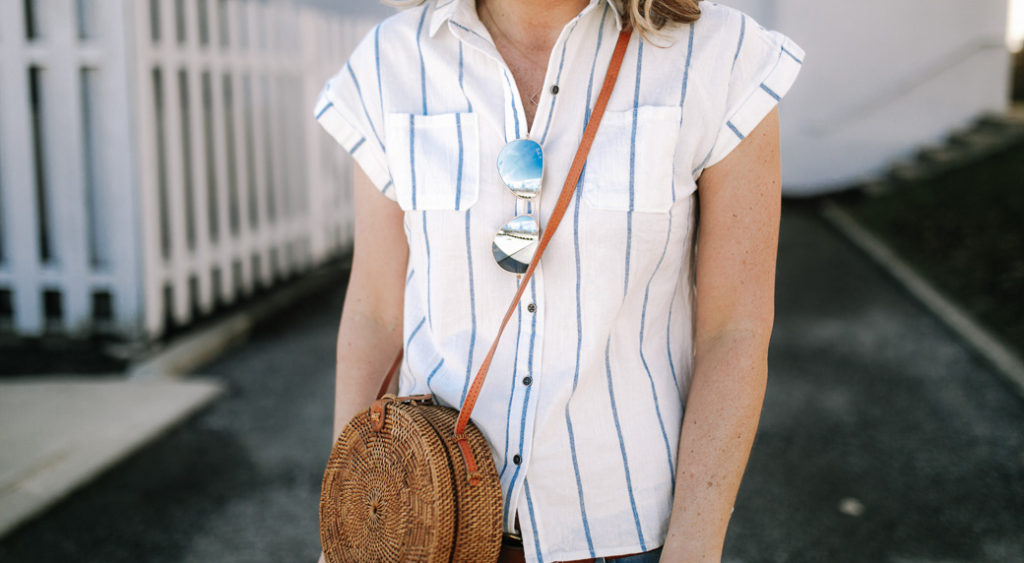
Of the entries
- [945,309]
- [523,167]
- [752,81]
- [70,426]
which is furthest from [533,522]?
[945,309]

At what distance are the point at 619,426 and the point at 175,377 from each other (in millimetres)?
4208

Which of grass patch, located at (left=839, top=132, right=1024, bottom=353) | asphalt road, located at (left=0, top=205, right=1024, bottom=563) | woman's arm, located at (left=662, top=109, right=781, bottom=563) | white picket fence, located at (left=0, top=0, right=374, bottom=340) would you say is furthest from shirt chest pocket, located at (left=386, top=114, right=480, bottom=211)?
grass patch, located at (left=839, top=132, right=1024, bottom=353)

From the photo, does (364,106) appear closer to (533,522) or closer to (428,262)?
(428,262)

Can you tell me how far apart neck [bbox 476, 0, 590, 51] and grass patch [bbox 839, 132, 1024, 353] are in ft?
16.6

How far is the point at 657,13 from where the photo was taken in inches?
53.7

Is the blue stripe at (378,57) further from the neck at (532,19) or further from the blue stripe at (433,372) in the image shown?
the blue stripe at (433,372)

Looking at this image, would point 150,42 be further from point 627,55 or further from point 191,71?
point 627,55

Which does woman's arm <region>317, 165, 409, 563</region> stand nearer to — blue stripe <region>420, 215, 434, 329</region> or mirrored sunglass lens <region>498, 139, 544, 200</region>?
blue stripe <region>420, 215, 434, 329</region>

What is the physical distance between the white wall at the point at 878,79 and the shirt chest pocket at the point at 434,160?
439 inches

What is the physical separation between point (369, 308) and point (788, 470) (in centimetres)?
308

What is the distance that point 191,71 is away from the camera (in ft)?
18.4

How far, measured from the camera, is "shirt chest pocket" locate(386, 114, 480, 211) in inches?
54.5

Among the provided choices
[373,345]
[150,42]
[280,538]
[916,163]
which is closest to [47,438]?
[280,538]

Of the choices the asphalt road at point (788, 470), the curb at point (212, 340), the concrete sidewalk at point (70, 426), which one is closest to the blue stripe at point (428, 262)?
the asphalt road at point (788, 470)
